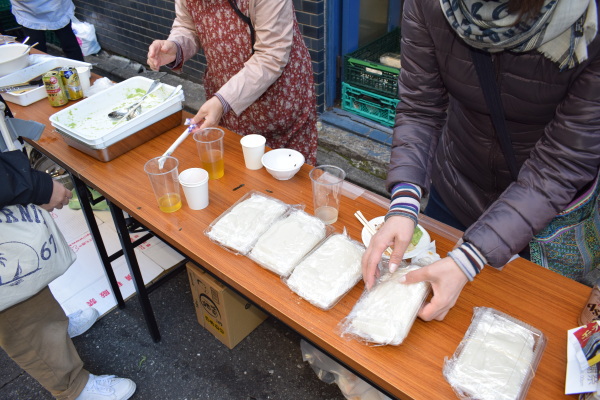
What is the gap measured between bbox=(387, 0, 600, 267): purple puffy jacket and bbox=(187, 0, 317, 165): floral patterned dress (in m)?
1.00

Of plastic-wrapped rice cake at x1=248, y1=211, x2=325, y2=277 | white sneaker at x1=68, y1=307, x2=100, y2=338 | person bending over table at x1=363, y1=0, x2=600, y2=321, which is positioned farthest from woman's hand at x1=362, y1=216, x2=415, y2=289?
white sneaker at x1=68, y1=307, x2=100, y2=338

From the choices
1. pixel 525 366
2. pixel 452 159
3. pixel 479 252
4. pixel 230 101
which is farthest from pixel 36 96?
pixel 525 366

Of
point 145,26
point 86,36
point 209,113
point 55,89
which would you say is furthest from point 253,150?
point 86,36

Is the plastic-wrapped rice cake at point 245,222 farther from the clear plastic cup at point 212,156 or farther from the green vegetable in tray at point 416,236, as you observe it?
the green vegetable in tray at point 416,236

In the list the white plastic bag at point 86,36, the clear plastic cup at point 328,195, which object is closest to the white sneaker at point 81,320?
the clear plastic cup at point 328,195

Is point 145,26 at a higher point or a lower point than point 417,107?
lower

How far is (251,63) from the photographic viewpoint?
223cm

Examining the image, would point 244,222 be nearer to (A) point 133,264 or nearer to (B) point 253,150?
(B) point 253,150

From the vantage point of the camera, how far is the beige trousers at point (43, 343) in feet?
6.53

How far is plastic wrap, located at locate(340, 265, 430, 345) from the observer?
129 centimetres

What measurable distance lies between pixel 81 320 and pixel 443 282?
7.87 feet

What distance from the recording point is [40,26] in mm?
5078

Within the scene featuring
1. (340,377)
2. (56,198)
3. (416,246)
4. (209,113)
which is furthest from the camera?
(340,377)

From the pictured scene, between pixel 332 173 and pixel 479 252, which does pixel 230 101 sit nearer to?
pixel 332 173
